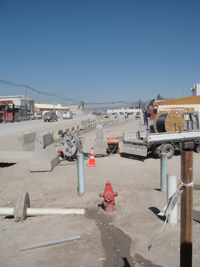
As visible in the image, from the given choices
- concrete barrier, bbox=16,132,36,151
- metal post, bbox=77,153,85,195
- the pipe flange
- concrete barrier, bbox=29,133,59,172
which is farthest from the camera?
concrete barrier, bbox=16,132,36,151

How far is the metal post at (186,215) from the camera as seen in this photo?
2.25 meters

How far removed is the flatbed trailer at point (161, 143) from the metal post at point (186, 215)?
765cm

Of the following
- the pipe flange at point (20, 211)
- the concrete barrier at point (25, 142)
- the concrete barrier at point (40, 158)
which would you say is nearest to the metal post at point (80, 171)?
the pipe flange at point (20, 211)

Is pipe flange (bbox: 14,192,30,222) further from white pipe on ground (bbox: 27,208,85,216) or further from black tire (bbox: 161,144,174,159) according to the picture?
black tire (bbox: 161,144,174,159)

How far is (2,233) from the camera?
13.7ft

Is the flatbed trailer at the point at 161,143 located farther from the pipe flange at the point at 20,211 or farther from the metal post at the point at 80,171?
the pipe flange at the point at 20,211

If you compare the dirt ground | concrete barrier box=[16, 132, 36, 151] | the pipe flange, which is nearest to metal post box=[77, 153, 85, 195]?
the dirt ground

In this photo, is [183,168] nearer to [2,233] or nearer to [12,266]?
[12,266]

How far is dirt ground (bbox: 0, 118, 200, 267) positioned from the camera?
338 centimetres

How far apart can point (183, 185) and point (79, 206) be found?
11.7 feet

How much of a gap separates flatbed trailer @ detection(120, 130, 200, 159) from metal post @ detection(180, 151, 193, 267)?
7.65 m

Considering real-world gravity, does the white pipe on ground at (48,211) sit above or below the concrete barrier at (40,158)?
below

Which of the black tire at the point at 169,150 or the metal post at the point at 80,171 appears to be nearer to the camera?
the metal post at the point at 80,171

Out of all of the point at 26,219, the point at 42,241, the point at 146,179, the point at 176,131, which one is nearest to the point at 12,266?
the point at 42,241
